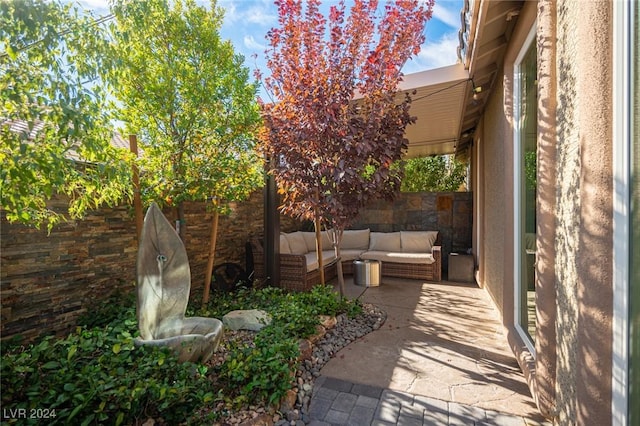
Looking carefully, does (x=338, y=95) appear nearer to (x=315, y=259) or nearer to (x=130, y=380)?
(x=315, y=259)

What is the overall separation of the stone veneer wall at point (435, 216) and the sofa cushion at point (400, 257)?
4.10 ft

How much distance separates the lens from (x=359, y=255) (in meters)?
7.29

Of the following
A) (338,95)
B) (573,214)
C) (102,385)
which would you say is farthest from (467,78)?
(102,385)

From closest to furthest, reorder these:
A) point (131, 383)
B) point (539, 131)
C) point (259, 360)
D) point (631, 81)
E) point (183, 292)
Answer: point (631, 81), point (131, 383), point (539, 131), point (259, 360), point (183, 292)

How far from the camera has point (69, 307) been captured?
3373 millimetres

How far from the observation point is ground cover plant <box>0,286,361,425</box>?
1.82 m

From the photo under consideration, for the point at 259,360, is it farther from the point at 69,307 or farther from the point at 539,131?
the point at 539,131

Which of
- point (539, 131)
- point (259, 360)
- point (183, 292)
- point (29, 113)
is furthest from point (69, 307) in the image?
point (539, 131)

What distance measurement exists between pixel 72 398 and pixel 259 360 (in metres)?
1.19

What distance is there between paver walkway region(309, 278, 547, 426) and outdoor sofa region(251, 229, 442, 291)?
173 cm

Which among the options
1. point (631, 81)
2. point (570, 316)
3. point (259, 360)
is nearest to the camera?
point (631, 81)

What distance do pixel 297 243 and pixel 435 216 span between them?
376 cm

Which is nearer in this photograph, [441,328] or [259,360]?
[259,360]

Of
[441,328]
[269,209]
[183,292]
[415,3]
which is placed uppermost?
[415,3]
